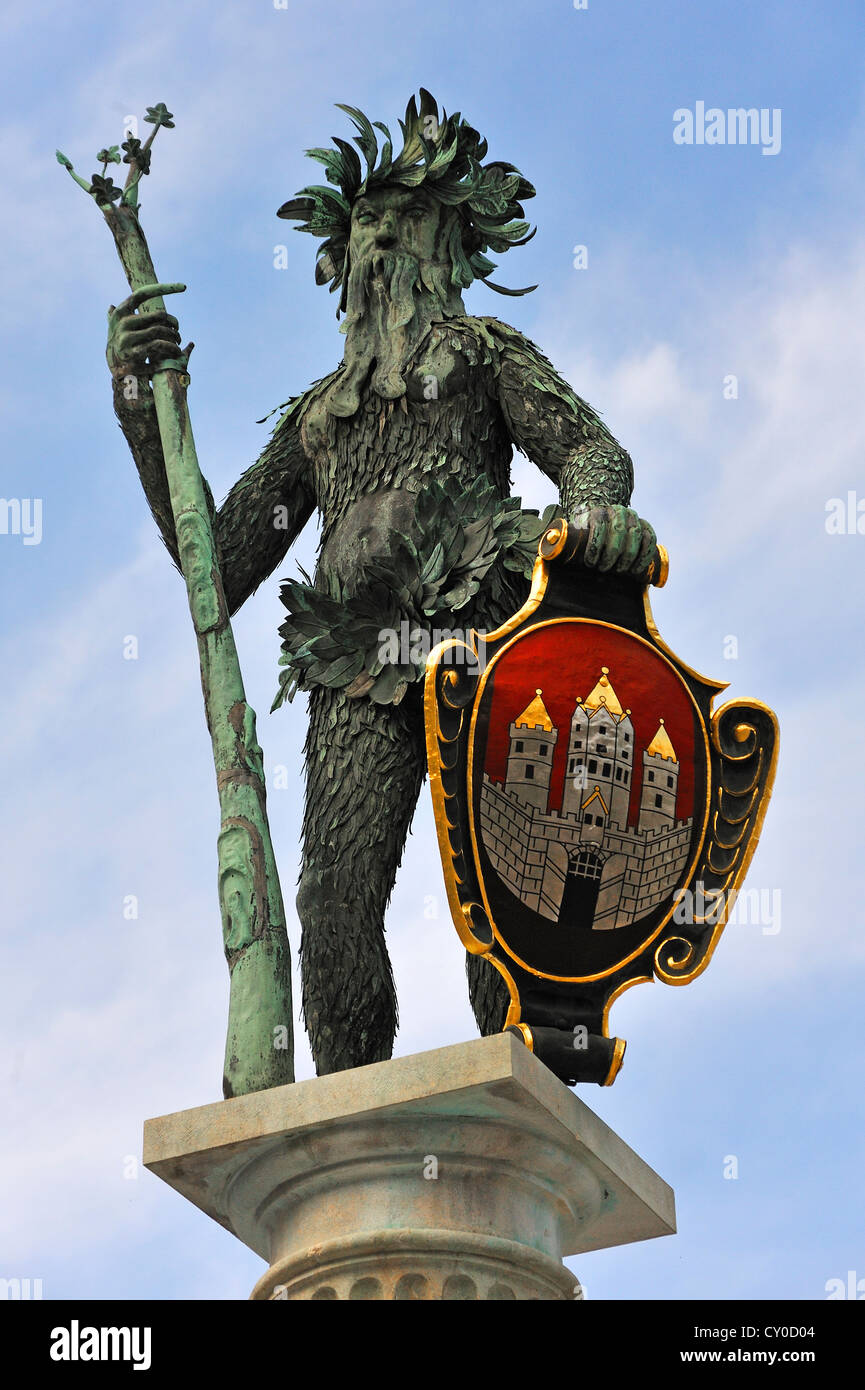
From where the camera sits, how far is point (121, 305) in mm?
7477

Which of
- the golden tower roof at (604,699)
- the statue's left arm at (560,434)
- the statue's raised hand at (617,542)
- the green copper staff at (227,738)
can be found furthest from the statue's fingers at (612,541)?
the green copper staff at (227,738)

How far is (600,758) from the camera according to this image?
21.1 feet

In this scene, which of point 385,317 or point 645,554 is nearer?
point 645,554

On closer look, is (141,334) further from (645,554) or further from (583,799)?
(583,799)

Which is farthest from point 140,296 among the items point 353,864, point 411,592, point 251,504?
point 353,864

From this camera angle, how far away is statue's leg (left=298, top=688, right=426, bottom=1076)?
6695 millimetres

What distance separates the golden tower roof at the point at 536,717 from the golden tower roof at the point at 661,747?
0.33 metres

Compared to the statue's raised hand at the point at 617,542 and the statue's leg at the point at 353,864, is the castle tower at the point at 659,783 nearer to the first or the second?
the statue's raised hand at the point at 617,542

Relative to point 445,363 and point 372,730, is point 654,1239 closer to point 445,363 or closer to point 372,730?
point 372,730

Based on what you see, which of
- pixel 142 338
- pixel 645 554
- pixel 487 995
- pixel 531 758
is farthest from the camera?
pixel 142 338

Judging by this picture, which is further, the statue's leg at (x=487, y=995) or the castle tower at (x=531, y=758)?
the statue's leg at (x=487, y=995)

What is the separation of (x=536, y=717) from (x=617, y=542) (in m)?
0.60

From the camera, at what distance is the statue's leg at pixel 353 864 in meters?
6.70
